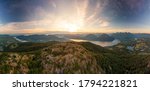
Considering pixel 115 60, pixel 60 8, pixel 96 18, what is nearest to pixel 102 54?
pixel 115 60

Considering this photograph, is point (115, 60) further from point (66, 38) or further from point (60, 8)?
point (60, 8)

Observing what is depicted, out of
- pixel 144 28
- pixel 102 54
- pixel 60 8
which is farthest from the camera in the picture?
pixel 102 54

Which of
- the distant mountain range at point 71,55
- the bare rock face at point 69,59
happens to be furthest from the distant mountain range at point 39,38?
the bare rock face at point 69,59

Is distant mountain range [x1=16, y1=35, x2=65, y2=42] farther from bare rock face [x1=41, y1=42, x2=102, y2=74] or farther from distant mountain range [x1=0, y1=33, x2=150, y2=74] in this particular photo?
bare rock face [x1=41, y1=42, x2=102, y2=74]

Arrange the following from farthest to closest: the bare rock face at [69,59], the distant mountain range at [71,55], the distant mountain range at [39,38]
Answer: the bare rock face at [69,59]
the distant mountain range at [71,55]
the distant mountain range at [39,38]

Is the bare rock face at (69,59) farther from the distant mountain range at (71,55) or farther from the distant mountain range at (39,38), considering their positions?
the distant mountain range at (39,38)

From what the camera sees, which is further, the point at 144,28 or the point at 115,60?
the point at 115,60

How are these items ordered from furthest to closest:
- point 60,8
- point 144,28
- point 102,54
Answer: point 102,54 → point 144,28 → point 60,8

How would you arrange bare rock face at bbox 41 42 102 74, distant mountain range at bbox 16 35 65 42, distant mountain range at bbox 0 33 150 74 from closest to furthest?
distant mountain range at bbox 16 35 65 42 → distant mountain range at bbox 0 33 150 74 → bare rock face at bbox 41 42 102 74

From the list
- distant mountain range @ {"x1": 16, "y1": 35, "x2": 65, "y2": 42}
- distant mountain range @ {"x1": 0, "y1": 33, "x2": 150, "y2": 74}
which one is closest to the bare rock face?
distant mountain range @ {"x1": 0, "y1": 33, "x2": 150, "y2": 74}
